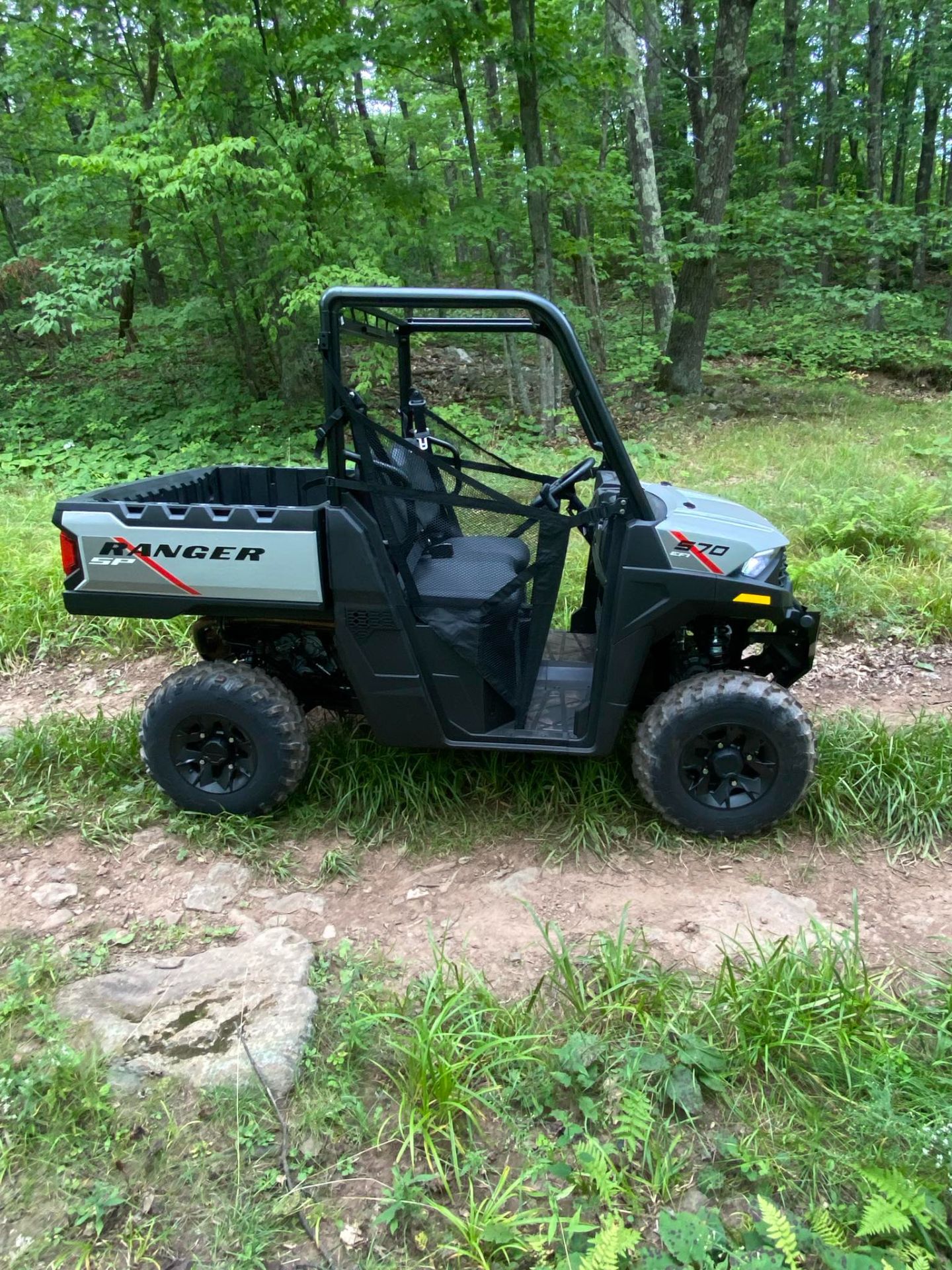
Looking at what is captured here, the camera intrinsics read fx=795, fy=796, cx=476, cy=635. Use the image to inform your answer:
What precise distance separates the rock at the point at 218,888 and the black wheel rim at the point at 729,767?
68.3 inches

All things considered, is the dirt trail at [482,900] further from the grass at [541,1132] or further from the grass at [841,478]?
the grass at [841,478]

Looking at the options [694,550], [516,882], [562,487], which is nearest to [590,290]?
[562,487]

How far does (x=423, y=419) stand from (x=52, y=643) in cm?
269

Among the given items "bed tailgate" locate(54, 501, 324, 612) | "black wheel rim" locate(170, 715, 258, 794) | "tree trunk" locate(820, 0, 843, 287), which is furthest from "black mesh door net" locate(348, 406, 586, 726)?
"tree trunk" locate(820, 0, 843, 287)

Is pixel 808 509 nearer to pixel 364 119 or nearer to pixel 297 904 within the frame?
pixel 297 904

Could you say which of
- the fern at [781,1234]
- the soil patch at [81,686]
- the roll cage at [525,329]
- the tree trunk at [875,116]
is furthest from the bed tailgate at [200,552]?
the tree trunk at [875,116]

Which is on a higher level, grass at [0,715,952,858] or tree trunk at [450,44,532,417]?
tree trunk at [450,44,532,417]

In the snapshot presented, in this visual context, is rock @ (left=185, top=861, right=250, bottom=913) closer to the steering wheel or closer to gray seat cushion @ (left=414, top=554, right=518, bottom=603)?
gray seat cushion @ (left=414, top=554, right=518, bottom=603)

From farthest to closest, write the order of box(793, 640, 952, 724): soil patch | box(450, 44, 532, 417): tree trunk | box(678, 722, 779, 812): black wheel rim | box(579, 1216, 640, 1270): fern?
box(450, 44, 532, 417): tree trunk → box(793, 640, 952, 724): soil patch → box(678, 722, 779, 812): black wheel rim → box(579, 1216, 640, 1270): fern

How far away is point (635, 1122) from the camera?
6.34 feet

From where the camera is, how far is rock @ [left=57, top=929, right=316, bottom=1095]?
2160mm

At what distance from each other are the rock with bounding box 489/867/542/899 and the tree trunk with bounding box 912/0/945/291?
47.1ft

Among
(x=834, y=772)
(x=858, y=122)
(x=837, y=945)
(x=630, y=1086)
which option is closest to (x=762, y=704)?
(x=834, y=772)

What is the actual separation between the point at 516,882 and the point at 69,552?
2112 mm
